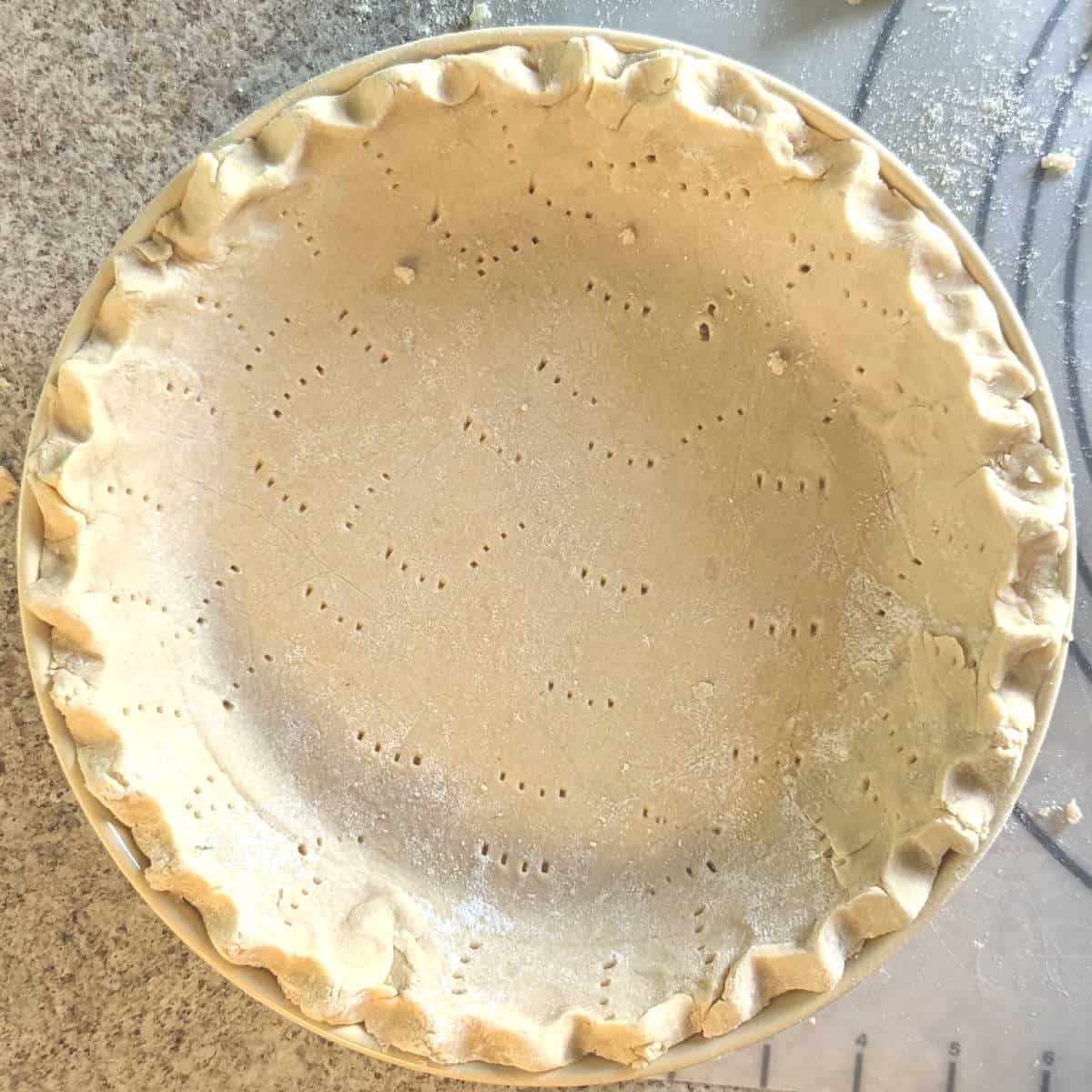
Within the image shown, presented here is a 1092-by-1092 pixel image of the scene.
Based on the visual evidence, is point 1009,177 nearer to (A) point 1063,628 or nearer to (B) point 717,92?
(B) point 717,92

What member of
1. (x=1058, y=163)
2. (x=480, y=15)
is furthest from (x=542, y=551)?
(x=1058, y=163)

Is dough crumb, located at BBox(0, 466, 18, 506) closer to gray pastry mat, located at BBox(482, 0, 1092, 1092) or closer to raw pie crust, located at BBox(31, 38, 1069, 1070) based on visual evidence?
raw pie crust, located at BBox(31, 38, 1069, 1070)

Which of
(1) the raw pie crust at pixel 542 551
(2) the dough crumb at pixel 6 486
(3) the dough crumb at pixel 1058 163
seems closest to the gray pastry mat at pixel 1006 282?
(3) the dough crumb at pixel 1058 163

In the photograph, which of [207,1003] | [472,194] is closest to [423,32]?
[472,194]

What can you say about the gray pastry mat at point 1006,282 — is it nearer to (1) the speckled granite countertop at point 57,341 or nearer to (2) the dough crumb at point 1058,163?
(2) the dough crumb at point 1058,163

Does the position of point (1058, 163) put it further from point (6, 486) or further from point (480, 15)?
point (6, 486)

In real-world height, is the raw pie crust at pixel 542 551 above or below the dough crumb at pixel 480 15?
below
